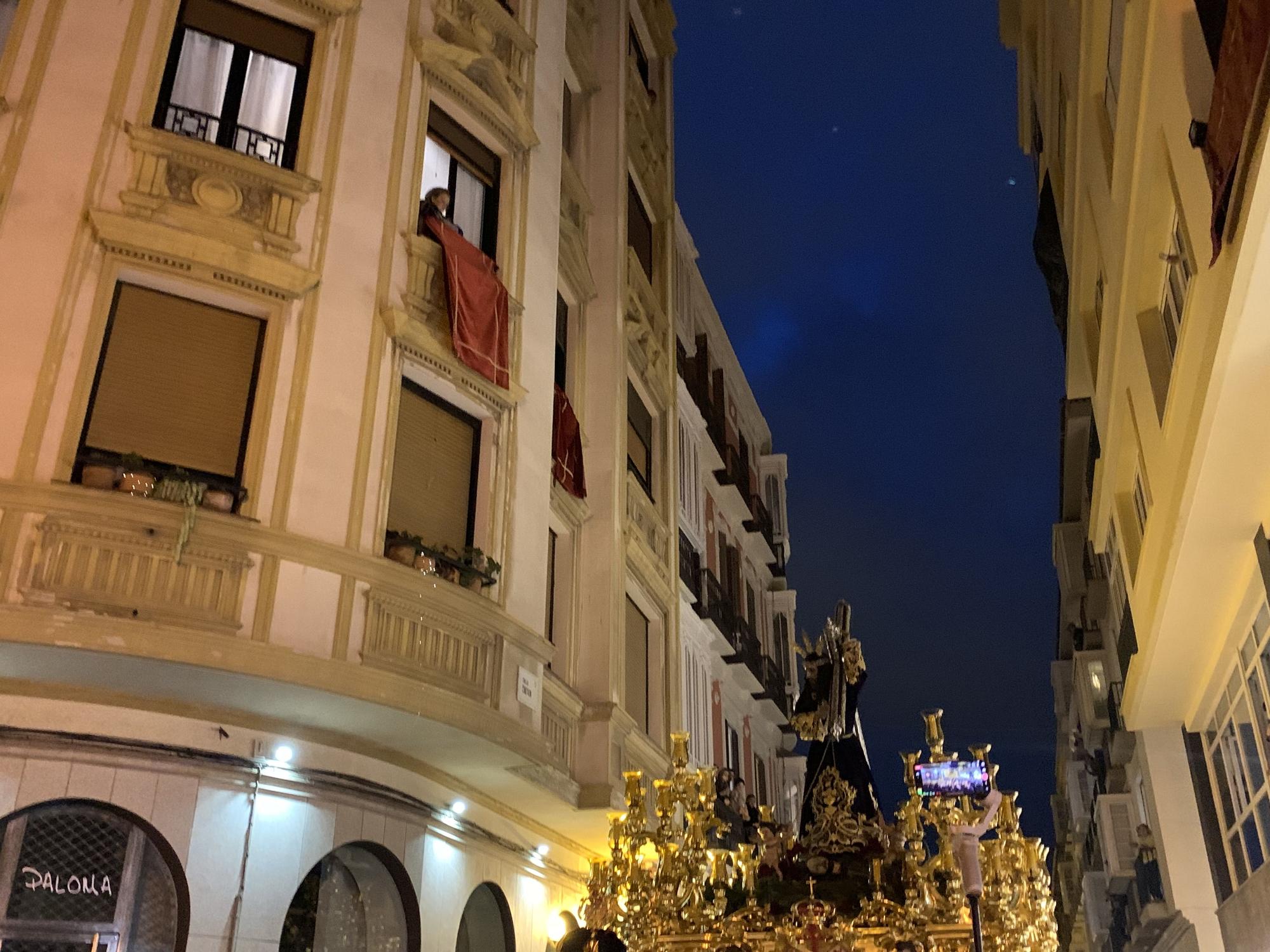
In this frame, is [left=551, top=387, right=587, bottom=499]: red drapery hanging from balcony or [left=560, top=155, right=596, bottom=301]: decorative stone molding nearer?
→ [left=551, top=387, right=587, bottom=499]: red drapery hanging from balcony

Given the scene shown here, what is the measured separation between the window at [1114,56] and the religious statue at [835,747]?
627 centimetres

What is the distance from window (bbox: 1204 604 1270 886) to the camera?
12.7 metres

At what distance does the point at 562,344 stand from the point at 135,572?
860 cm

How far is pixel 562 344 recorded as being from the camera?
17.6 m

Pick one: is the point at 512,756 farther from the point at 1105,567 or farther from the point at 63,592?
the point at 1105,567

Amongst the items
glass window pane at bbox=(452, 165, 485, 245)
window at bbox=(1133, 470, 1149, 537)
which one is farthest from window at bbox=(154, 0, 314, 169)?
window at bbox=(1133, 470, 1149, 537)

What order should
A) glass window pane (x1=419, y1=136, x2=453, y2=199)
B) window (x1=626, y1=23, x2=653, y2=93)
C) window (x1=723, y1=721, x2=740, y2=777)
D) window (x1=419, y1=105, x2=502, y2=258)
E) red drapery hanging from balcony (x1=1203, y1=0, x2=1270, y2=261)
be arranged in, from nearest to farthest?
red drapery hanging from balcony (x1=1203, y1=0, x2=1270, y2=261) → glass window pane (x1=419, y1=136, x2=453, y2=199) → window (x1=419, y1=105, x2=502, y2=258) → window (x1=626, y1=23, x2=653, y2=93) → window (x1=723, y1=721, x2=740, y2=777)

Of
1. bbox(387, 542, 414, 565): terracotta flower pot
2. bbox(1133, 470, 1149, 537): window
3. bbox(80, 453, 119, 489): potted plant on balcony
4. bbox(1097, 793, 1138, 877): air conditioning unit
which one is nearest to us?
bbox(80, 453, 119, 489): potted plant on balcony

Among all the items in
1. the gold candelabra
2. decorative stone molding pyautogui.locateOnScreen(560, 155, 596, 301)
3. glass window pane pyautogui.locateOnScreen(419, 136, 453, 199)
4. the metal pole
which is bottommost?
the metal pole

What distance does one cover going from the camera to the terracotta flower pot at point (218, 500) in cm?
1067

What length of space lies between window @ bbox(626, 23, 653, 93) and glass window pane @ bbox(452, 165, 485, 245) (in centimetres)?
812

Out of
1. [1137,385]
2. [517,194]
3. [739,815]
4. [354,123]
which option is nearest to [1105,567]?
[739,815]

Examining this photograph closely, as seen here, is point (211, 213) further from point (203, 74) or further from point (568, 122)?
point (568, 122)

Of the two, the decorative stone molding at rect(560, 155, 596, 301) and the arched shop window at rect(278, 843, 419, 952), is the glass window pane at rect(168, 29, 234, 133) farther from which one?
the arched shop window at rect(278, 843, 419, 952)
